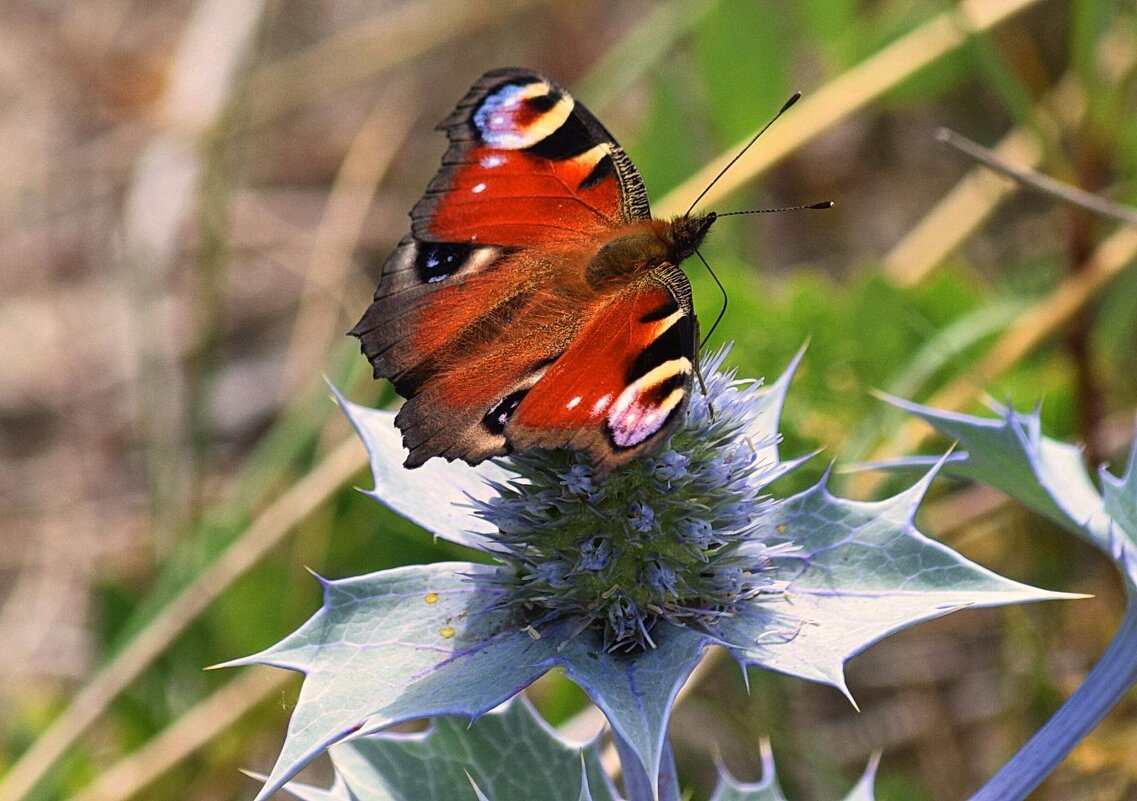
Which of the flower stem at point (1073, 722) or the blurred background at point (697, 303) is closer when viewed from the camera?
the flower stem at point (1073, 722)

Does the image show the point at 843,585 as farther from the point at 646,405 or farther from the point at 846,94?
the point at 846,94

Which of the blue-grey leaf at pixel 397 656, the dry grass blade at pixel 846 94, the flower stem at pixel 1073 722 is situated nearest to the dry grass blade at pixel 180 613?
the dry grass blade at pixel 846 94

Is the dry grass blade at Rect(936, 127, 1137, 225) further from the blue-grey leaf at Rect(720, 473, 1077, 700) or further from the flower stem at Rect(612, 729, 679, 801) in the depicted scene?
the flower stem at Rect(612, 729, 679, 801)

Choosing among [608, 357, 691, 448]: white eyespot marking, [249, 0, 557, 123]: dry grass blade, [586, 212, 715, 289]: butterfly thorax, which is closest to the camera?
[608, 357, 691, 448]: white eyespot marking

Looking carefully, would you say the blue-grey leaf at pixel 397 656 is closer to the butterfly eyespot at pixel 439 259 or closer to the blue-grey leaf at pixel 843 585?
the blue-grey leaf at pixel 843 585

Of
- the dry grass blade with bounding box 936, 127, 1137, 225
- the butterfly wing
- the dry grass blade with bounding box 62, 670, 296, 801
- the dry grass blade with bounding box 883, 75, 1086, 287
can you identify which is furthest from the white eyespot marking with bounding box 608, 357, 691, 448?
the dry grass blade with bounding box 883, 75, 1086, 287

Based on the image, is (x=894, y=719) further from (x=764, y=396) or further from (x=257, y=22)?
(x=257, y=22)
